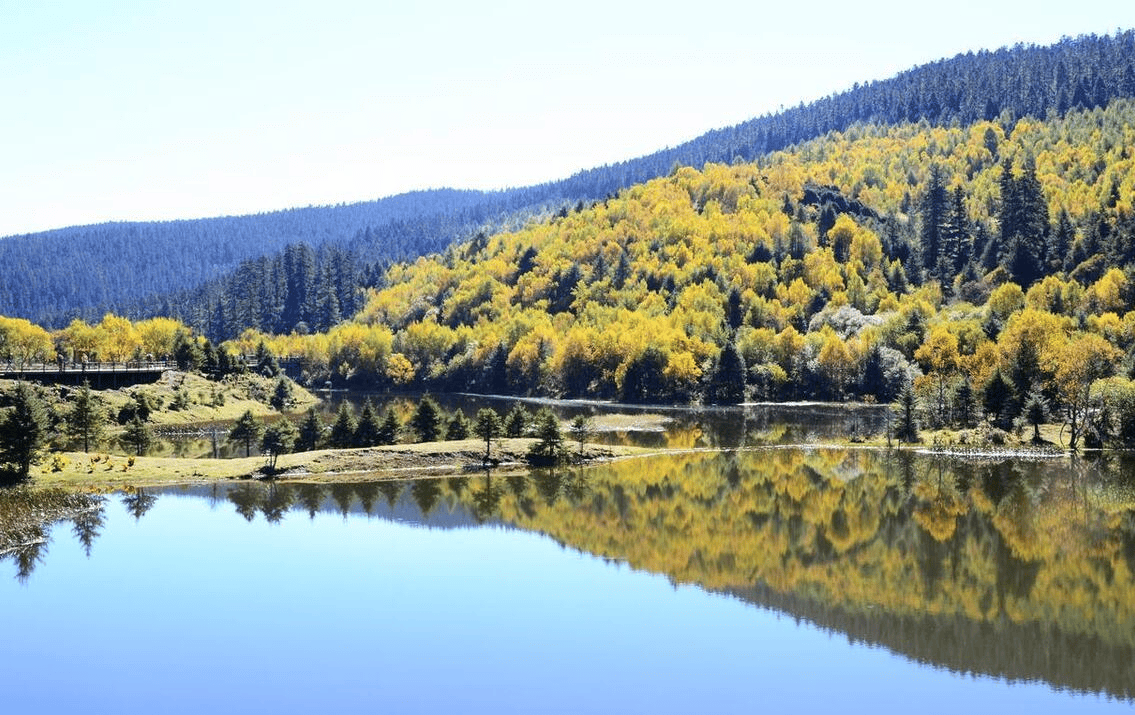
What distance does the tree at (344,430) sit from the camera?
92938 mm

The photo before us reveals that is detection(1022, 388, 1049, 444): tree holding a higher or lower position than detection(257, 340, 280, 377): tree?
lower

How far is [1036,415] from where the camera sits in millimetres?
100062

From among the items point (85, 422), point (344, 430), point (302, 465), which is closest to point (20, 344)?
point (85, 422)

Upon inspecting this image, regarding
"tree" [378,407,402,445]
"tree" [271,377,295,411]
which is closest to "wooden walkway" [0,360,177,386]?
"tree" [271,377,295,411]

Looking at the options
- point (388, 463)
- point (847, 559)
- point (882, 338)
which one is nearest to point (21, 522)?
point (388, 463)

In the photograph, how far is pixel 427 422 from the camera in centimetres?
9788

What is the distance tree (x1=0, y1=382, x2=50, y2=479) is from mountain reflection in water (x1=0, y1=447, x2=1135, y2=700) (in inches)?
325

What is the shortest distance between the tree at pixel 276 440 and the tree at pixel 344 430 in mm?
4721

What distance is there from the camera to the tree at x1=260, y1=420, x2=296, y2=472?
85438 mm

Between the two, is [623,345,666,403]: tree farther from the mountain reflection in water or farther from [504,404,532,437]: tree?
the mountain reflection in water

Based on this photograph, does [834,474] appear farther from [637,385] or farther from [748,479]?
[637,385]

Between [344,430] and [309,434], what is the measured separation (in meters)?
3.79

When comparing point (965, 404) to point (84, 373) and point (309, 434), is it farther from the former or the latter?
point (84, 373)

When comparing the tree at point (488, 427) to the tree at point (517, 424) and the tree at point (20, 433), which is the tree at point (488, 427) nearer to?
the tree at point (517, 424)
